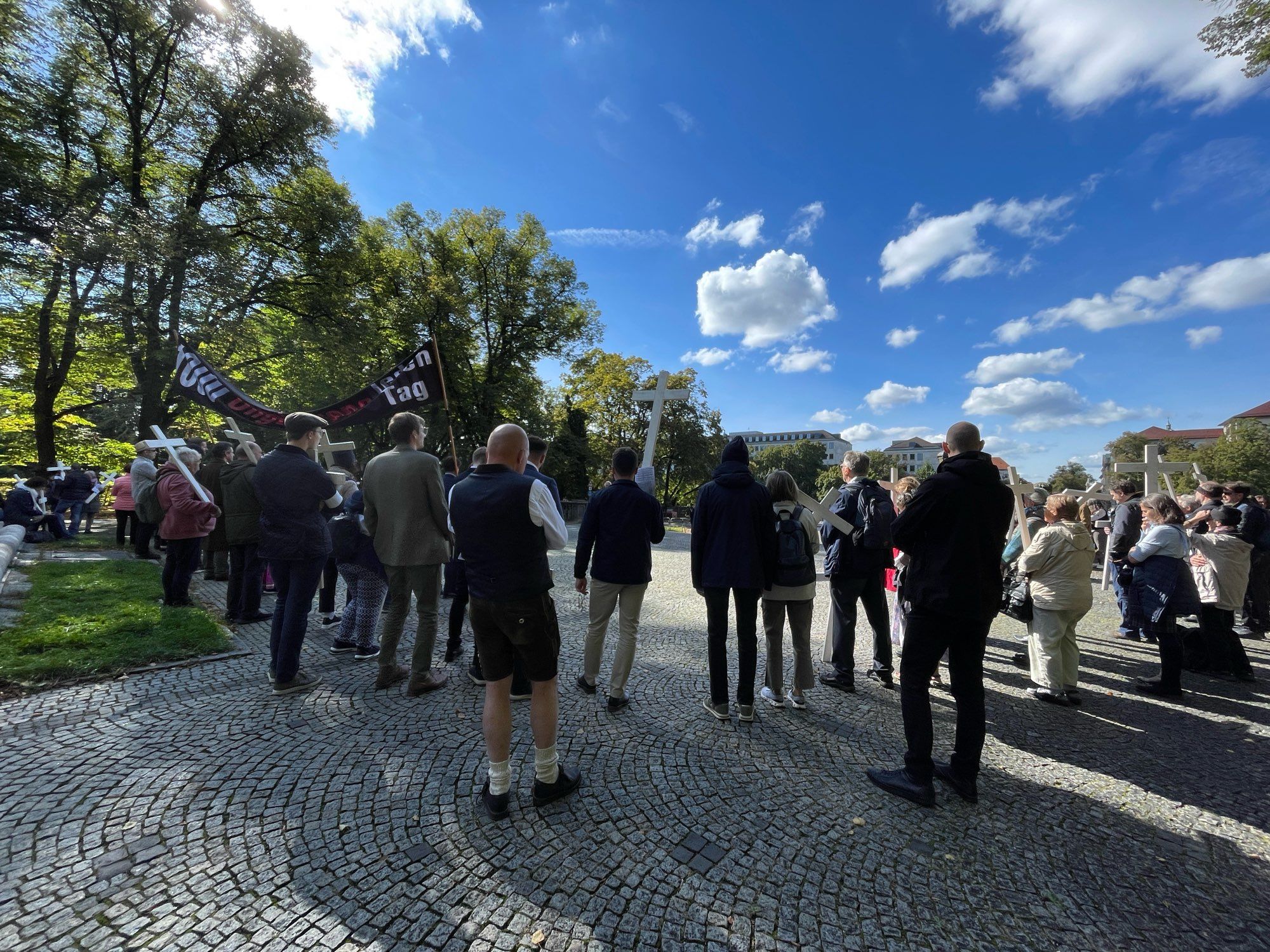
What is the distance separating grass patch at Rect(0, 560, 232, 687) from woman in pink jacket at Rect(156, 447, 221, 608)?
0.27 meters

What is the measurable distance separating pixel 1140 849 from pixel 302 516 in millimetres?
5834

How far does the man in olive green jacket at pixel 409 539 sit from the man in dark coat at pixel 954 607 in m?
3.40

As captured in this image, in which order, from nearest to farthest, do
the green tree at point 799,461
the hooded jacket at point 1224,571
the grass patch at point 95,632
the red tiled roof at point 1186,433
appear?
the grass patch at point 95,632
the hooded jacket at point 1224,571
the green tree at point 799,461
the red tiled roof at point 1186,433

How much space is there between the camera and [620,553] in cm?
398

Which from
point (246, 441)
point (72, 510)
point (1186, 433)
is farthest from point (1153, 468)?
point (1186, 433)

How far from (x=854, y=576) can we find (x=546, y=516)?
10.4 ft

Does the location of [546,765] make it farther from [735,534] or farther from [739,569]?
[735,534]

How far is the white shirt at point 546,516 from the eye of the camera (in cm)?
271

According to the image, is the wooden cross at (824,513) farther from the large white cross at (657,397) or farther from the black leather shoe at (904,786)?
the black leather shoe at (904,786)

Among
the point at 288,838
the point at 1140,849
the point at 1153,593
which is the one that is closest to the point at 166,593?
the point at 288,838

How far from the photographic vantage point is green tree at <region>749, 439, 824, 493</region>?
65250mm

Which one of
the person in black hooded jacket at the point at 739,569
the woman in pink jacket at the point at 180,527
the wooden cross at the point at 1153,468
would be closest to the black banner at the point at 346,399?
the woman in pink jacket at the point at 180,527

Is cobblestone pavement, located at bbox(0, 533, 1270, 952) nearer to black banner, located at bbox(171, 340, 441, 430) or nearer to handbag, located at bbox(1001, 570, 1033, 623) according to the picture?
handbag, located at bbox(1001, 570, 1033, 623)

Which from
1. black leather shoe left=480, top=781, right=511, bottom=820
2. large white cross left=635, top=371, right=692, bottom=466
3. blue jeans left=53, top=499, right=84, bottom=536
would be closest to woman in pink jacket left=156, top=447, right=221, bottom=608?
large white cross left=635, top=371, right=692, bottom=466
